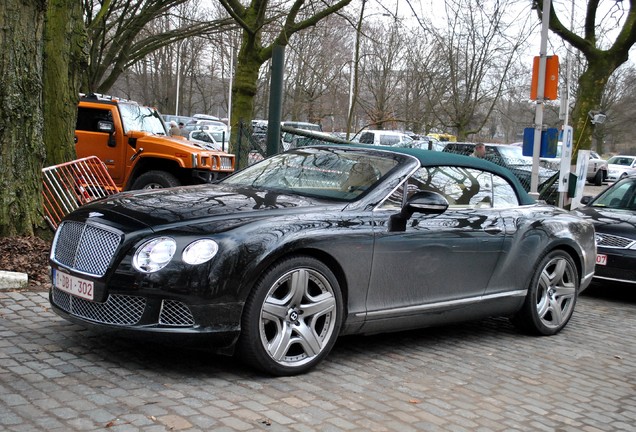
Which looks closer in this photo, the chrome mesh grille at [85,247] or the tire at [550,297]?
the chrome mesh grille at [85,247]

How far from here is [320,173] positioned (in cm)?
583

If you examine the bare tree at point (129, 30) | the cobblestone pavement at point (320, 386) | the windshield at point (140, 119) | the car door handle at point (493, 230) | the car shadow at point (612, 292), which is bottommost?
the car shadow at point (612, 292)

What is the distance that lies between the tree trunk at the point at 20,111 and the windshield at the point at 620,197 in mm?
7287

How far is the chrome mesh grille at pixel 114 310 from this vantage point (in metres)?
4.54

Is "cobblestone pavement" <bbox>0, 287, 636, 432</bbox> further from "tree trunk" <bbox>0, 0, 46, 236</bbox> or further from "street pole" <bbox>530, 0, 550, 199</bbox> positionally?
"street pole" <bbox>530, 0, 550, 199</bbox>

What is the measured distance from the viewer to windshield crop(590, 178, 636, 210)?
33.7 ft

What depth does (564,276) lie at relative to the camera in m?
7.02

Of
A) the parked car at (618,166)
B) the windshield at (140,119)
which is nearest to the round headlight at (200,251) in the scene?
the windshield at (140,119)

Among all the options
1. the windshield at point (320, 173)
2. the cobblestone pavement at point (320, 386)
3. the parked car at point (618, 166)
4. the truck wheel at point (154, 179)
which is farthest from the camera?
the parked car at point (618, 166)

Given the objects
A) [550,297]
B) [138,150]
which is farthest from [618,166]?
[550,297]

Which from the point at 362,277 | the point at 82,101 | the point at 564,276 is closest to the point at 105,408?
the point at 362,277

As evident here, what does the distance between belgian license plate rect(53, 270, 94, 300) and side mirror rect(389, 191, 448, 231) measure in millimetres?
2040

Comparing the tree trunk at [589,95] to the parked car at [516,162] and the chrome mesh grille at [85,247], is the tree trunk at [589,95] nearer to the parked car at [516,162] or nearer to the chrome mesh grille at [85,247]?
the parked car at [516,162]

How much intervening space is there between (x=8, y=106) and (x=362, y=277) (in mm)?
4513
